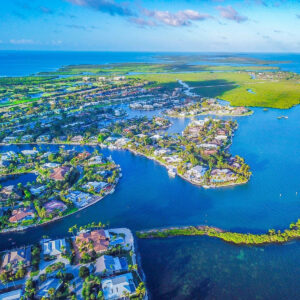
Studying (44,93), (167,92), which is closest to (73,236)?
(167,92)

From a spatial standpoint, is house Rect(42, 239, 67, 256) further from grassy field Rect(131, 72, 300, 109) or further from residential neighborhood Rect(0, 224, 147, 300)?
grassy field Rect(131, 72, 300, 109)

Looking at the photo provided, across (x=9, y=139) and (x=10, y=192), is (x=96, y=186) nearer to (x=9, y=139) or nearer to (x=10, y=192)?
(x=10, y=192)

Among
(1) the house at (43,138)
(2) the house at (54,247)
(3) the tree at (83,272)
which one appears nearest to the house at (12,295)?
(2) the house at (54,247)

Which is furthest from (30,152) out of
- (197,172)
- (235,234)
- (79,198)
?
(235,234)

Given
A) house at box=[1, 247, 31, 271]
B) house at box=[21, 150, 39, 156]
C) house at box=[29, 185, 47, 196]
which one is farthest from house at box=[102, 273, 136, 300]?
house at box=[21, 150, 39, 156]

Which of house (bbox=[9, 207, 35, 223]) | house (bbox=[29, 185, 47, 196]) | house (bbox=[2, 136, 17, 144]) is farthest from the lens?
house (bbox=[2, 136, 17, 144])

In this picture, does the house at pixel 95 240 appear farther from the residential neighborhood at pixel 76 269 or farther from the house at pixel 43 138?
the house at pixel 43 138

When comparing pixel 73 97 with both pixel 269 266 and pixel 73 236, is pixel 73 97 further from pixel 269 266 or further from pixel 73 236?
pixel 269 266
